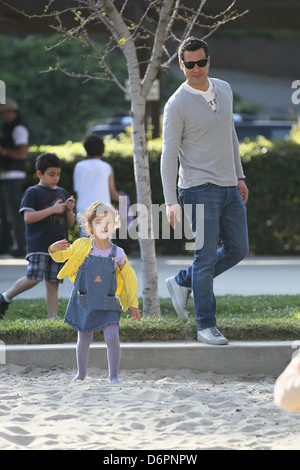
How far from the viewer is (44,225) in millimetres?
6785

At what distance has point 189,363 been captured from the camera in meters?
5.57

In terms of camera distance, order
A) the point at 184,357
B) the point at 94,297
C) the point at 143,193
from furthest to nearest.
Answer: the point at 143,193, the point at 184,357, the point at 94,297

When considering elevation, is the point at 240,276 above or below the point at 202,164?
below

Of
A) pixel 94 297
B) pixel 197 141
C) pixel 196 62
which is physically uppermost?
pixel 196 62

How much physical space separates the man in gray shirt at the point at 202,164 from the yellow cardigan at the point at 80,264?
522mm

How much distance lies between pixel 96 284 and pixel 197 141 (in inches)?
47.7

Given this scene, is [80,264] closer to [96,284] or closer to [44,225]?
[96,284]

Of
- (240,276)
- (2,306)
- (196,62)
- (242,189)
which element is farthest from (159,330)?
(240,276)

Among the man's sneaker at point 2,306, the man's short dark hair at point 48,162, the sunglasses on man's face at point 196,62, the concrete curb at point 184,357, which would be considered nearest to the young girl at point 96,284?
the concrete curb at point 184,357

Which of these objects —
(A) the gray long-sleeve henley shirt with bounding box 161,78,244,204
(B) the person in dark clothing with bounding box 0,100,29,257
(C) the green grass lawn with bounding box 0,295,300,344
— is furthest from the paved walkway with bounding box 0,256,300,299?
(A) the gray long-sleeve henley shirt with bounding box 161,78,244,204

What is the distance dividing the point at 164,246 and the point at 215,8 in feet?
11.2

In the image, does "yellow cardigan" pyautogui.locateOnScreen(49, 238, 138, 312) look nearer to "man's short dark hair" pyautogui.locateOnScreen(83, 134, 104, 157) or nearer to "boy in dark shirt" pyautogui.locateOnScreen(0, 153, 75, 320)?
"boy in dark shirt" pyautogui.locateOnScreen(0, 153, 75, 320)

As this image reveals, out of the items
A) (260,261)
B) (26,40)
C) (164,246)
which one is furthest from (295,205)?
(26,40)
